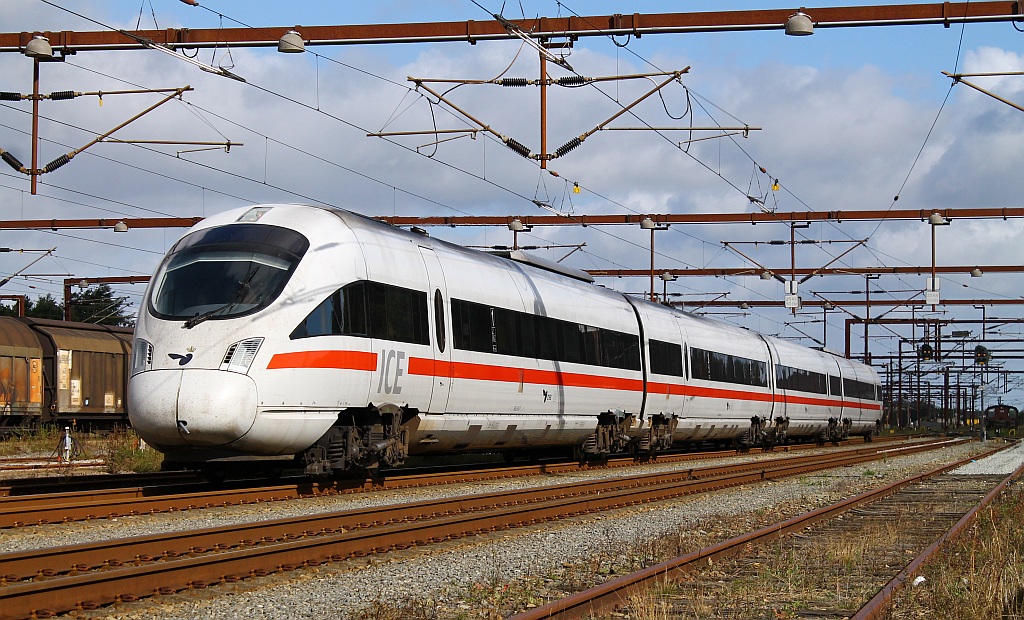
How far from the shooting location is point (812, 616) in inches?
317

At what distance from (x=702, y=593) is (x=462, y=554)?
9.25ft

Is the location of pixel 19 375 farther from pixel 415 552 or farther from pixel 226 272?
pixel 415 552

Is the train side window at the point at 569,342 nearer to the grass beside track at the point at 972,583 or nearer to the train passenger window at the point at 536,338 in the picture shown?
the train passenger window at the point at 536,338

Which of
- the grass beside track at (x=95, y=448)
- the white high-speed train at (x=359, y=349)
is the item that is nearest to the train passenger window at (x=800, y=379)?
the white high-speed train at (x=359, y=349)

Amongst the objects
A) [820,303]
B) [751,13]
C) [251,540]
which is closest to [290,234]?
[251,540]

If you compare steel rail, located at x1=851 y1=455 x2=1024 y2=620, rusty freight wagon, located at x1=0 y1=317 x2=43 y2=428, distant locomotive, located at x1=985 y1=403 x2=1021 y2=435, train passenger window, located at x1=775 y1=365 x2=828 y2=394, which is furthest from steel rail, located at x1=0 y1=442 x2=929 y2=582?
distant locomotive, located at x1=985 y1=403 x2=1021 y2=435

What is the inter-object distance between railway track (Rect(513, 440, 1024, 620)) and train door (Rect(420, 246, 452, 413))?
585cm

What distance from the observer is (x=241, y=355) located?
1397 centimetres

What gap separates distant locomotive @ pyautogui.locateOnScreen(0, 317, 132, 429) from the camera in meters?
31.5

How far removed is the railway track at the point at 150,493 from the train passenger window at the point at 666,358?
709 cm

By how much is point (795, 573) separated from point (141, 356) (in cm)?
869

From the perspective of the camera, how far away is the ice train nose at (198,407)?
44.9 ft

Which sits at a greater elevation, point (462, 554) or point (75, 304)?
point (75, 304)

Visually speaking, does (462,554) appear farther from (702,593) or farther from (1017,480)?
(1017,480)
